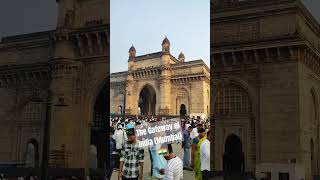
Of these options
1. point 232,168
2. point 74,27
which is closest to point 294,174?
point 232,168

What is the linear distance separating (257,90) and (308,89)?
1.25 meters

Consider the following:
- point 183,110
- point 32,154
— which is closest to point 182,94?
point 183,110

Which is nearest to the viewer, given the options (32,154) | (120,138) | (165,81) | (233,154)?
(120,138)

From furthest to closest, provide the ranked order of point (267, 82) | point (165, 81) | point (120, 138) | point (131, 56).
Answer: point (267, 82), point (165, 81), point (131, 56), point (120, 138)

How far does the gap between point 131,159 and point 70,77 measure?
269 inches

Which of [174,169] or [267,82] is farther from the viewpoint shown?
[267,82]

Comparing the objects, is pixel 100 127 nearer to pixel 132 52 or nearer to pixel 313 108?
pixel 313 108

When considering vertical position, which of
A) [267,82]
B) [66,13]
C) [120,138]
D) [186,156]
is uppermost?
[66,13]

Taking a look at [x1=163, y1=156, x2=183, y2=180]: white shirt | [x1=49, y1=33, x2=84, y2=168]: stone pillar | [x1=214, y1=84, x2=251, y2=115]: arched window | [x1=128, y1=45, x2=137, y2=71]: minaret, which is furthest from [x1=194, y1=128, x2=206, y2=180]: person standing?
[x1=214, y1=84, x2=251, y2=115]: arched window

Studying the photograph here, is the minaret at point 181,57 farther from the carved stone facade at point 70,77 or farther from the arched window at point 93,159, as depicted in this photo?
the arched window at point 93,159

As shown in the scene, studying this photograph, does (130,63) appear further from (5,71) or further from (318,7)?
(5,71)

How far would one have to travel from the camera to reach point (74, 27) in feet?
38.5

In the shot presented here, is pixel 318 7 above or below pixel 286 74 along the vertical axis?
above

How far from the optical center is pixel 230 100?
12.3 m
